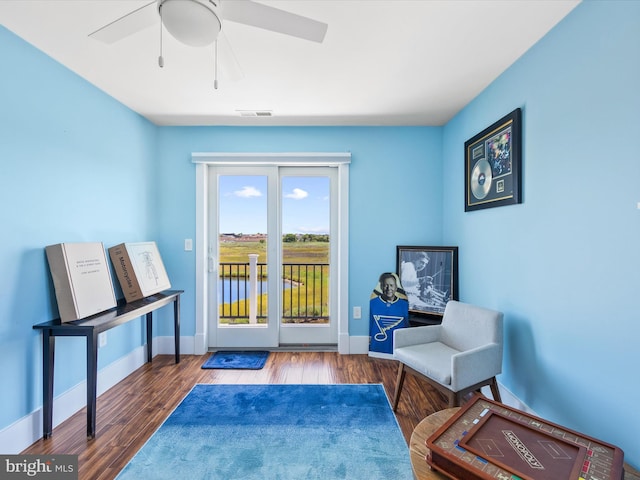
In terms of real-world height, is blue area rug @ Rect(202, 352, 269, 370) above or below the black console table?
below

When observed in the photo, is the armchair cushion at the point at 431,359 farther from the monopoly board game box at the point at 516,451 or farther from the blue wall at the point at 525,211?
the monopoly board game box at the point at 516,451

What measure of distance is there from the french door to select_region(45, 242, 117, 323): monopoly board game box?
118 centimetres

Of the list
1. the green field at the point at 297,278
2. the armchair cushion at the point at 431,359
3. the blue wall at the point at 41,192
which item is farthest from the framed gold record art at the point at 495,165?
the blue wall at the point at 41,192

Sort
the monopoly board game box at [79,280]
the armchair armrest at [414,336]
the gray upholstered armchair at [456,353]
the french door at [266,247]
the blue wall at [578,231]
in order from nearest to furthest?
the blue wall at [578,231] → the gray upholstered armchair at [456,353] → the monopoly board game box at [79,280] → the armchair armrest at [414,336] → the french door at [266,247]

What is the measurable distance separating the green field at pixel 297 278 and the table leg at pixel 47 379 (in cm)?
165

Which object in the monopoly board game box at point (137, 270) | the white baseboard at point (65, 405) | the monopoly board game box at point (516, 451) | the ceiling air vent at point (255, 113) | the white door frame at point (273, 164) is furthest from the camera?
the white door frame at point (273, 164)

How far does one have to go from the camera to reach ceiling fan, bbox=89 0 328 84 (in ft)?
3.87

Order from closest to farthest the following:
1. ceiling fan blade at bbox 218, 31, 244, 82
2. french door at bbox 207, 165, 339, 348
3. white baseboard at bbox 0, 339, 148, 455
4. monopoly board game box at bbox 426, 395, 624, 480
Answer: monopoly board game box at bbox 426, 395, 624, 480 < ceiling fan blade at bbox 218, 31, 244, 82 < white baseboard at bbox 0, 339, 148, 455 < french door at bbox 207, 165, 339, 348

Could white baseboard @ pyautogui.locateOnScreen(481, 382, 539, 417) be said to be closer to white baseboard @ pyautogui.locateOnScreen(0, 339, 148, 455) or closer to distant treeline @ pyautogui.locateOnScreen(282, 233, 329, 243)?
distant treeline @ pyautogui.locateOnScreen(282, 233, 329, 243)

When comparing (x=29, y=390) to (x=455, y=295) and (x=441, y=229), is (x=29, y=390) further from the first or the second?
(x=441, y=229)

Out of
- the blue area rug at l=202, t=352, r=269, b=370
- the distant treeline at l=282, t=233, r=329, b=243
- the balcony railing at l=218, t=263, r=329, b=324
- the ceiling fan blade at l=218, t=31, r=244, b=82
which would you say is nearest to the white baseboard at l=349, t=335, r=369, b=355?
the balcony railing at l=218, t=263, r=329, b=324

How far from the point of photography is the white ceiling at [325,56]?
1538mm

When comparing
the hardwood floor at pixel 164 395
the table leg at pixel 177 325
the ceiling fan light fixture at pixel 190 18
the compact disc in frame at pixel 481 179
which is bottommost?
the hardwood floor at pixel 164 395

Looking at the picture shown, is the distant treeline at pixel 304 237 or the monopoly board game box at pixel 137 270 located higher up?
the distant treeline at pixel 304 237
